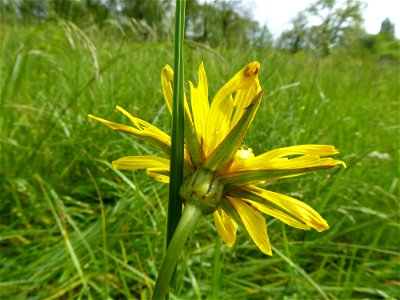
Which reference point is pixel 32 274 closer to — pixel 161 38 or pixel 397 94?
pixel 161 38

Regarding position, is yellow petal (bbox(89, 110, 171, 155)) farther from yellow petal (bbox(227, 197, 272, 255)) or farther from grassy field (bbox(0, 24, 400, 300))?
grassy field (bbox(0, 24, 400, 300))

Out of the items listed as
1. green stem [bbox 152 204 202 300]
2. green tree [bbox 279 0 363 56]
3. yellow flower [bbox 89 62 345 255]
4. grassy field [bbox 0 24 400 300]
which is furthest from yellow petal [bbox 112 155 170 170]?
green tree [bbox 279 0 363 56]

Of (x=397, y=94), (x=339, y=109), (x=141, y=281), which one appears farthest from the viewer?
(x=397, y=94)

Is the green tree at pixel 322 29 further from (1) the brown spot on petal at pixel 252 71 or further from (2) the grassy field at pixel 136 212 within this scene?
(1) the brown spot on petal at pixel 252 71

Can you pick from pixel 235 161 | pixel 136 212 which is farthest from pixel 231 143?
pixel 136 212

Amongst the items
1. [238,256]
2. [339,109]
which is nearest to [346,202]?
[238,256]
